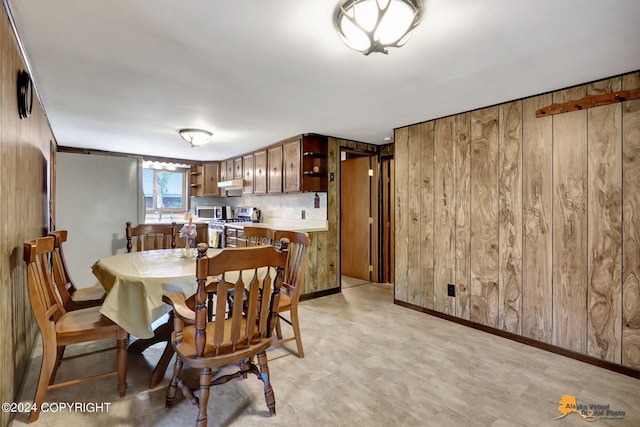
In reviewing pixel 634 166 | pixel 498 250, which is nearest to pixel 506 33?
pixel 634 166

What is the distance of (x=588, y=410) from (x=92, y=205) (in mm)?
4554

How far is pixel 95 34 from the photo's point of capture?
169 centimetres

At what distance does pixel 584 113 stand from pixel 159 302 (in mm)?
3336

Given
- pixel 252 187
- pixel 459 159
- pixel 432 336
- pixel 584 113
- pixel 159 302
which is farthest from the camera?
pixel 252 187

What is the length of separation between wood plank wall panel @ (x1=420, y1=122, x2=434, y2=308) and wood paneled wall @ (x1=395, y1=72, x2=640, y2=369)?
0.04ft

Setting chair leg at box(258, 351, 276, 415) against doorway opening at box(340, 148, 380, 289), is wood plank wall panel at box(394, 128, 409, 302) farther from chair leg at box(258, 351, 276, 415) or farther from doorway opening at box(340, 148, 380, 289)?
chair leg at box(258, 351, 276, 415)

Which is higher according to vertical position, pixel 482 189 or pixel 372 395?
pixel 482 189

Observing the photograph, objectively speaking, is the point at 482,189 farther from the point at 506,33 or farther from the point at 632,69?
the point at 506,33

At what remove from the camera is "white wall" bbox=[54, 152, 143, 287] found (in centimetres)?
320

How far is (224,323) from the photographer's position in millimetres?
1502

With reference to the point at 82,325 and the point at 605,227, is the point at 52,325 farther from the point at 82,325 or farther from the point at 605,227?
the point at 605,227

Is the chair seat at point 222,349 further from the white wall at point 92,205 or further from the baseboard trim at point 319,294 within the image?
the white wall at point 92,205

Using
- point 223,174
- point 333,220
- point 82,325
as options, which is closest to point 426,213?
point 333,220

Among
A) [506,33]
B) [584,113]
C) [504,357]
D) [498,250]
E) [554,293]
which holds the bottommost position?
[504,357]
